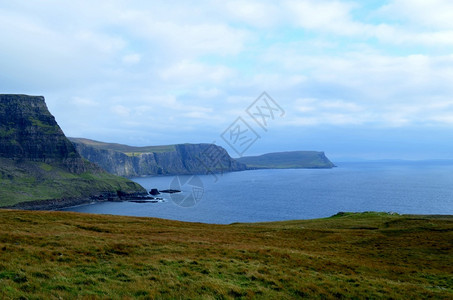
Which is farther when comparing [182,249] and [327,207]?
[327,207]

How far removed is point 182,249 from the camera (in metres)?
24.5

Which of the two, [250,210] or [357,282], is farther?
[250,210]

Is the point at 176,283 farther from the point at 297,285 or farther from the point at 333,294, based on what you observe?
the point at 333,294

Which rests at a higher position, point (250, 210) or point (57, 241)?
point (57, 241)

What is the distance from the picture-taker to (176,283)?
49.3ft

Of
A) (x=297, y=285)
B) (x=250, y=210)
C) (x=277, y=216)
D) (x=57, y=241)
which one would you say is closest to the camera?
(x=297, y=285)

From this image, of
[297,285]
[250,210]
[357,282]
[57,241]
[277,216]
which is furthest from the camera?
[250,210]

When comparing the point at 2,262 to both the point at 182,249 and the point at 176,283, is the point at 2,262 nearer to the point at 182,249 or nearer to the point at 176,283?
the point at 176,283

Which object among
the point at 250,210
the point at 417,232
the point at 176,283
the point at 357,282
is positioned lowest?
the point at 250,210

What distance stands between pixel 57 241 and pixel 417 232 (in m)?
47.9

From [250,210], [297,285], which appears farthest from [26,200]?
[297,285]

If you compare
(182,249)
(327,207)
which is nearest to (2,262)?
(182,249)

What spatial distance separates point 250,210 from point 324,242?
4884 inches

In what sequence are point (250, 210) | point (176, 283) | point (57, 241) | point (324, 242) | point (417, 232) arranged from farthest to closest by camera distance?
point (250, 210)
point (417, 232)
point (324, 242)
point (57, 241)
point (176, 283)
